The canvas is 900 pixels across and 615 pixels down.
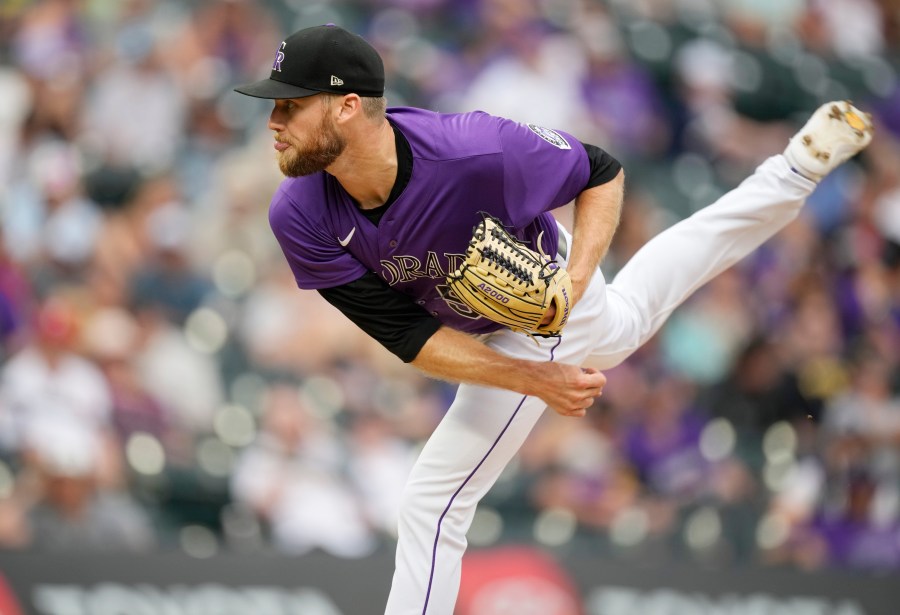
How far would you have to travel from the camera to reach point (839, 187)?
9.99 meters

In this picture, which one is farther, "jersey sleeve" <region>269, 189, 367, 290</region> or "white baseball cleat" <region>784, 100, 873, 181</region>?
"white baseball cleat" <region>784, 100, 873, 181</region>

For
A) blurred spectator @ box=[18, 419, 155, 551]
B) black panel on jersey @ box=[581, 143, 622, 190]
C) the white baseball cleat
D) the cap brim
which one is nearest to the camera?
the cap brim

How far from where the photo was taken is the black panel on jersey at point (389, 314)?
179 inches

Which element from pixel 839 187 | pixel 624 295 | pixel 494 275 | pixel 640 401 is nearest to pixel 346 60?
pixel 494 275

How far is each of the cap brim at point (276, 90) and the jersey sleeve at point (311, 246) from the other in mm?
421

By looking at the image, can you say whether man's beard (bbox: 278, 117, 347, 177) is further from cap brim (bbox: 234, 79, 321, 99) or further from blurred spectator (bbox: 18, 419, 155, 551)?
blurred spectator (bbox: 18, 419, 155, 551)

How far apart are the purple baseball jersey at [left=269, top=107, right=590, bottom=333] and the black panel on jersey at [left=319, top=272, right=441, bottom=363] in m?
0.04

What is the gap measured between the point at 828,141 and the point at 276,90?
2251 millimetres

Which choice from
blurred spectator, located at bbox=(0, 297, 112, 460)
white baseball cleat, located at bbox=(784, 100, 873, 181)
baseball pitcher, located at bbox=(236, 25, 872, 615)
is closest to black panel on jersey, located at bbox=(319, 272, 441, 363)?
baseball pitcher, located at bbox=(236, 25, 872, 615)

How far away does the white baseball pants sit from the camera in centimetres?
→ 464

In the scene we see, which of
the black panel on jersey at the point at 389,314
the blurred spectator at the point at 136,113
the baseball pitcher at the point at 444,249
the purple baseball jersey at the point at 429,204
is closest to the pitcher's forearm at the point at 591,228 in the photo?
the baseball pitcher at the point at 444,249

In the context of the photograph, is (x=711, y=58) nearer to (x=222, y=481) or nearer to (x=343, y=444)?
(x=343, y=444)

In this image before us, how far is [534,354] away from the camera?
15.9 ft

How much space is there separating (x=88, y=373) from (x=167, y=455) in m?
0.67
